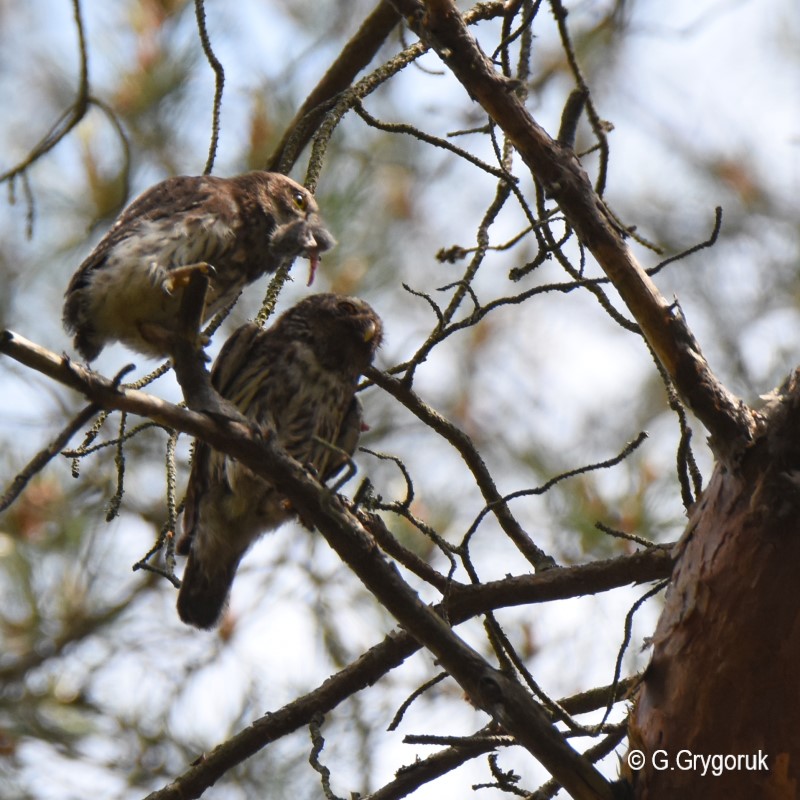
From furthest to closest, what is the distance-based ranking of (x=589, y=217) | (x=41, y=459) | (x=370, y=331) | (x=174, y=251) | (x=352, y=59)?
1. (x=370, y=331)
2. (x=352, y=59)
3. (x=174, y=251)
4. (x=589, y=217)
5. (x=41, y=459)

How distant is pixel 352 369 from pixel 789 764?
2385mm

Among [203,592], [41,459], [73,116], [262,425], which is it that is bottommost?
[41,459]

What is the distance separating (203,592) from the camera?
12.8ft

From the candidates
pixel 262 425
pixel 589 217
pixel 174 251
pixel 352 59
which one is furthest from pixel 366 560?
pixel 352 59

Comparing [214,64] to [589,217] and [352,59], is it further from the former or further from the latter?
[589,217]

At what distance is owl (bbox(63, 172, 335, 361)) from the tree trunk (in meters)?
1.46

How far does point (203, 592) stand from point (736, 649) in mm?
2152

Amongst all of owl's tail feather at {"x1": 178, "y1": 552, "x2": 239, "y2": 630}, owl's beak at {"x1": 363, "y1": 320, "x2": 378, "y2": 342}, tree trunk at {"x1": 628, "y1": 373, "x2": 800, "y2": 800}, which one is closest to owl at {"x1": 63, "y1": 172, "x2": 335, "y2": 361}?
owl's beak at {"x1": 363, "y1": 320, "x2": 378, "y2": 342}

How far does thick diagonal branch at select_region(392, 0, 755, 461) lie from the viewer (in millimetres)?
2367

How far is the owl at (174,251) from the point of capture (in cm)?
331

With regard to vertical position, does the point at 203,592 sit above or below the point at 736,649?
above

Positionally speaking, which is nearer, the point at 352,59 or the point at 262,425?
the point at 352,59

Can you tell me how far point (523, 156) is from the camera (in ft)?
8.43

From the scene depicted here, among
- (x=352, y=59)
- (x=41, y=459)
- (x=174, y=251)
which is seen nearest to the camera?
(x=41, y=459)
